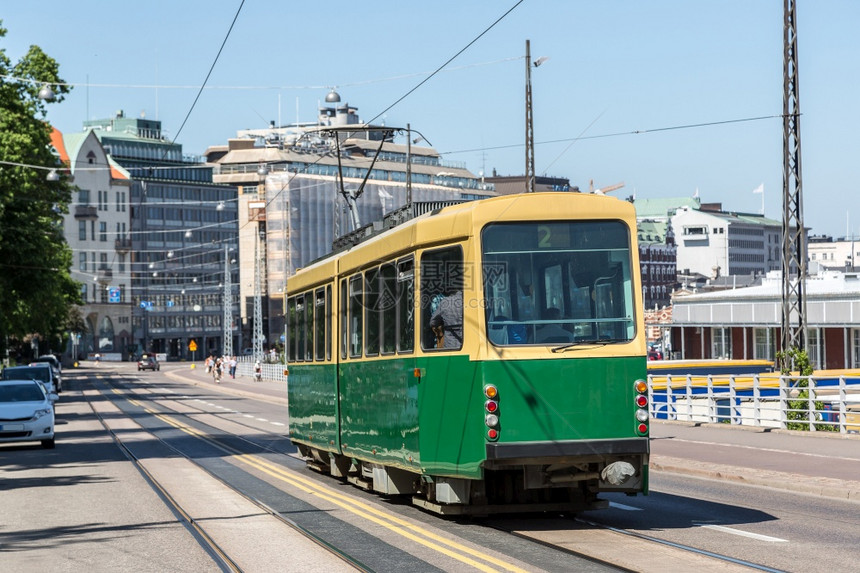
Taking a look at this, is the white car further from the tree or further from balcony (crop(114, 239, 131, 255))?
balcony (crop(114, 239, 131, 255))

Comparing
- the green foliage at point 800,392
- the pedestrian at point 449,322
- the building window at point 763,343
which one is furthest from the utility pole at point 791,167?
the building window at point 763,343

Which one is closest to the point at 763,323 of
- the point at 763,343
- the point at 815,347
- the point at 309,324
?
the point at 763,343

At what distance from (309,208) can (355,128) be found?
12572cm

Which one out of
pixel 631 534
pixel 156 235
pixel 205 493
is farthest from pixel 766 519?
pixel 156 235

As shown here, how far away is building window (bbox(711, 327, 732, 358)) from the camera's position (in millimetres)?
72906

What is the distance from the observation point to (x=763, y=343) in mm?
70250

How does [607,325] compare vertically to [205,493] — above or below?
above

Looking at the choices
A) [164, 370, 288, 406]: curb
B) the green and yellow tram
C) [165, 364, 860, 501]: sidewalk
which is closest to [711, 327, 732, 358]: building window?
[164, 370, 288, 406]: curb

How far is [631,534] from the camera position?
519 inches

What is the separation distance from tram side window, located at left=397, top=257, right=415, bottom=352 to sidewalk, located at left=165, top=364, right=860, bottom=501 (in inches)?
225

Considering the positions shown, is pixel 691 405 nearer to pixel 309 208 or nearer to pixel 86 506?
pixel 86 506

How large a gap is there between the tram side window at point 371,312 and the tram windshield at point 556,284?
270 cm

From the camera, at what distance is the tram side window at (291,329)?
22.7 metres

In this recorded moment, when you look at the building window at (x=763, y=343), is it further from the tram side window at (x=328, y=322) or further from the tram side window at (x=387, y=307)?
the tram side window at (x=387, y=307)
